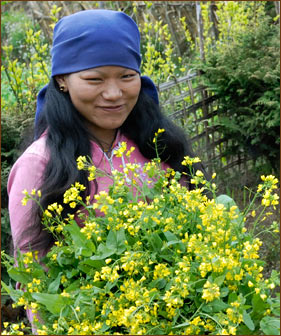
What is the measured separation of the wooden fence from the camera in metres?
4.00

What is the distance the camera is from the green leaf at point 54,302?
1128 millimetres

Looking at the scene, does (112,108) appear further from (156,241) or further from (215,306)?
(215,306)

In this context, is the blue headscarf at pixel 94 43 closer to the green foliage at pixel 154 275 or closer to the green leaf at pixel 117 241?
the green foliage at pixel 154 275

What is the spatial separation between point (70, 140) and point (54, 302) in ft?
2.54

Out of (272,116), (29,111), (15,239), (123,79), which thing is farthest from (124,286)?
(272,116)

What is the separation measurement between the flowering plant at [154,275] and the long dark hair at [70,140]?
366 mm

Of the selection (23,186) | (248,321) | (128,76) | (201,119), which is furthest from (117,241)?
(201,119)

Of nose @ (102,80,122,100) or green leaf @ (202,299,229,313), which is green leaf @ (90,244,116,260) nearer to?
green leaf @ (202,299,229,313)

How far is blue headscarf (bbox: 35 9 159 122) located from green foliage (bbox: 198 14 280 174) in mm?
2500

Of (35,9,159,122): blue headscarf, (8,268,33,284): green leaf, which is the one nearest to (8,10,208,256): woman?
(35,9,159,122): blue headscarf

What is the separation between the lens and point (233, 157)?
4863 mm

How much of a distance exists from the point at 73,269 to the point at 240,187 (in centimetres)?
350

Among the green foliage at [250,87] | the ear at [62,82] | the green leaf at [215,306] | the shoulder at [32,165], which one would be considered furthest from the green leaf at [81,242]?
the green foliage at [250,87]

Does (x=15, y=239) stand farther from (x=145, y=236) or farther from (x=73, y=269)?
(x=145, y=236)
